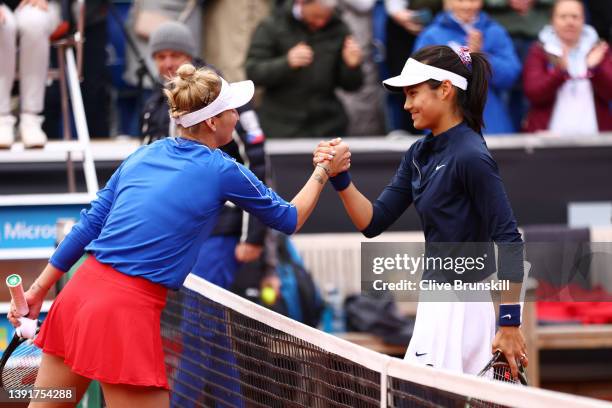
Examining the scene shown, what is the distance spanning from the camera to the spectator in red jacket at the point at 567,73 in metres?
9.27

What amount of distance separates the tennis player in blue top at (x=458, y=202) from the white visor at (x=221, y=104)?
1.89 feet

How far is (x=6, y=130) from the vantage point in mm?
7719

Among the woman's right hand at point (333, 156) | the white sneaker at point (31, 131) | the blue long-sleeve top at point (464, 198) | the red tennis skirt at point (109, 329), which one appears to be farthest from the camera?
the white sneaker at point (31, 131)

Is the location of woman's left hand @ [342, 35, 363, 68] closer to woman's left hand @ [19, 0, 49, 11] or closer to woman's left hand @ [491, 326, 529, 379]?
woman's left hand @ [19, 0, 49, 11]

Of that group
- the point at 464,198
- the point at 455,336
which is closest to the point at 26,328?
the point at 455,336

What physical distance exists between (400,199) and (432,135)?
359 millimetres

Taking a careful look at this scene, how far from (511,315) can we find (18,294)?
1.81m

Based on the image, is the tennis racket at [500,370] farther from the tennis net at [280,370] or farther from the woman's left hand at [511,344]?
the tennis net at [280,370]

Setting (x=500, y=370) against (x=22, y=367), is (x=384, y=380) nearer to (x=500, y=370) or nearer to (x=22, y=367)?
(x=500, y=370)

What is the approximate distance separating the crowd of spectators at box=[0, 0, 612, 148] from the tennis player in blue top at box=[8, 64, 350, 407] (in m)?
3.88

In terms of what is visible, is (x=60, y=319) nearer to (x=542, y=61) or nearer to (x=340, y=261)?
(x=340, y=261)

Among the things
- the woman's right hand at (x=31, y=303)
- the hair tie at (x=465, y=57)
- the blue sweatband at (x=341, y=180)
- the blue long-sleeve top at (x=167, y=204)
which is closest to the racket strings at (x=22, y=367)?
the woman's right hand at (x=31, y=303)

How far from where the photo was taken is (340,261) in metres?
9.20

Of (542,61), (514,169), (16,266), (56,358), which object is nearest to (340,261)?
(514,169)
